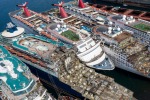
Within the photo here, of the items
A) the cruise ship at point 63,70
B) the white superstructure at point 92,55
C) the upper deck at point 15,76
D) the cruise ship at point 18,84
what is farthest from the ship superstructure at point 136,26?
the upper deck at point 15,76

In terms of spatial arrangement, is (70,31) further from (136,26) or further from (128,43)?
(136,26)

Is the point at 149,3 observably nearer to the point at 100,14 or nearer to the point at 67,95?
the point at 100,14

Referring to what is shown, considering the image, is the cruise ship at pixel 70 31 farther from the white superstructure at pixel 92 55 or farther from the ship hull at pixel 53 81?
the ship hull at pixel 53 81

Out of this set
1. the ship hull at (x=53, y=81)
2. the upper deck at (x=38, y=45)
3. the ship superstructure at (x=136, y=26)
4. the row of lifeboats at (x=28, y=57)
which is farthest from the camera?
the ship superstructure at (x=136, y=26)

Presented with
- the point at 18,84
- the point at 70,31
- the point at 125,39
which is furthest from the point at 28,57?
the point at 125,39

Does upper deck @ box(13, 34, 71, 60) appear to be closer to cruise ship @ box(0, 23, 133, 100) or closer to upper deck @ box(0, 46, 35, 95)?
cruise ship @ box(0, 23, 133, 100)

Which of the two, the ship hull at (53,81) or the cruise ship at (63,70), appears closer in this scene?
the cruise ship at (63,70)


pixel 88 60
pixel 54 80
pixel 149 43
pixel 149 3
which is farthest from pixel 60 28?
pixel 149 3
